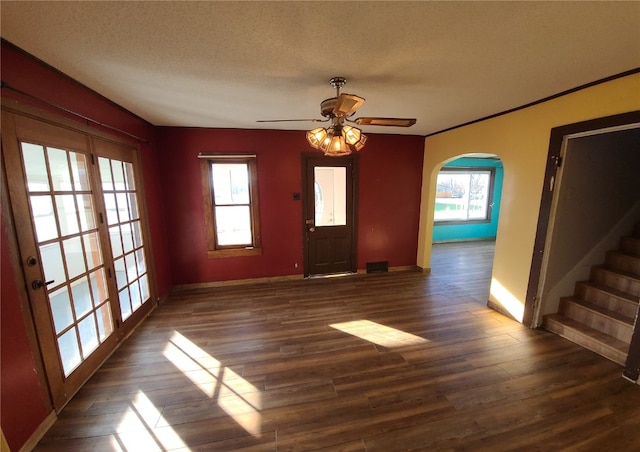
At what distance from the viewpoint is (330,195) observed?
4.25 meters

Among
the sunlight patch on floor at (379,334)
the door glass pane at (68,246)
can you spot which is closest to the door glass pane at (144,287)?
the door glass pane at (68,246)

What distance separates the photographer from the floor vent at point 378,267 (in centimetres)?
458

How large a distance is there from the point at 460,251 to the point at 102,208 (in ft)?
22.0

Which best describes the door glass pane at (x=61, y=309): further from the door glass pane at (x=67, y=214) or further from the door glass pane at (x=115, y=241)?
the door glass pane at (x=115, y=241)

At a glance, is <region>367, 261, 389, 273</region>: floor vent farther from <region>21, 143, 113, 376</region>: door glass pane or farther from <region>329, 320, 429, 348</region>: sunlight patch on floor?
<region>21, 143, 113, 376</region>: door glass pane

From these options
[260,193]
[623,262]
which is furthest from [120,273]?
[623,262]

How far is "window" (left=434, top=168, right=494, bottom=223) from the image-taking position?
23.1ft

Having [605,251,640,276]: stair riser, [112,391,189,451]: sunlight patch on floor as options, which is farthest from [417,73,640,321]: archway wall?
[112,391,189,451]: sunlight patch on floor

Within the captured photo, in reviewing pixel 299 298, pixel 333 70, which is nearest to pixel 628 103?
pixel 333 70

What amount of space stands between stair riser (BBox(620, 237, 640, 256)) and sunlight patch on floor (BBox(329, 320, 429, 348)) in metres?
2.63

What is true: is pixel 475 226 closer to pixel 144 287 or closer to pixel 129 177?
pixel 144 287

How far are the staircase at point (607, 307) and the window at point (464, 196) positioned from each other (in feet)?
13.7

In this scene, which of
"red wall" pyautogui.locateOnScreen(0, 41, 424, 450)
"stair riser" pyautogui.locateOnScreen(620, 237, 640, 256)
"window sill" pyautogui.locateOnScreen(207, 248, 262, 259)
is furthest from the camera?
"window sill" pyautogui.locateOnScreen(207, 248, 262, 259)

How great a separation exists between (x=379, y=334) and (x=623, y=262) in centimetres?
286
